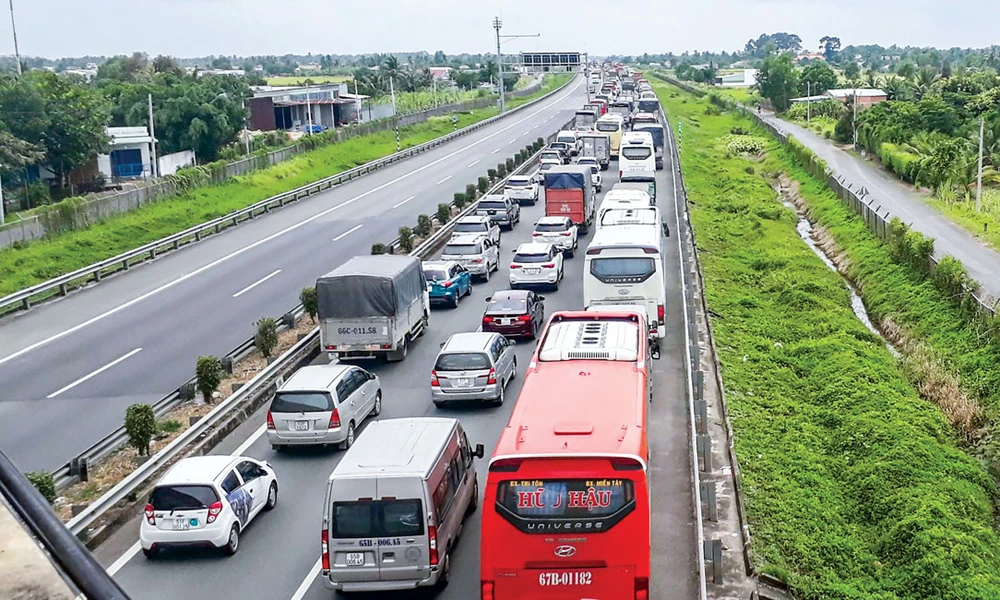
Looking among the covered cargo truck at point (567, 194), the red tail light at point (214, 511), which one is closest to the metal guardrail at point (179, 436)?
the red tail light at point (214, 511)

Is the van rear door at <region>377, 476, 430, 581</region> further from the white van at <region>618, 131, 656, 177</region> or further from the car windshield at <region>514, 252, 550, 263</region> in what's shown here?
the white van at <region>618, 131, 656, 177</region>

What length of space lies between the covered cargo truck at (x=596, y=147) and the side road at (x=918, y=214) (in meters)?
14.5

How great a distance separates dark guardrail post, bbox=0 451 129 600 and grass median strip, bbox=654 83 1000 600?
12.3 metres

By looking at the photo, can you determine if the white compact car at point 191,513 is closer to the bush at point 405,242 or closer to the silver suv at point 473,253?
the silver suv at point 473,253

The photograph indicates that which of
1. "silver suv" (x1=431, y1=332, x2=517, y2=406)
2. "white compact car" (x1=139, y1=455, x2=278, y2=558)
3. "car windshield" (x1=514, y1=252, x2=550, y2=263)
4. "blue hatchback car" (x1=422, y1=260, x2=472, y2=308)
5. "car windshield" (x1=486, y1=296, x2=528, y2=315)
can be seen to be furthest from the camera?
"car windshield" (x1=514, y1=252, x2=550, y2=263)

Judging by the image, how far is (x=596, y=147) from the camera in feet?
233

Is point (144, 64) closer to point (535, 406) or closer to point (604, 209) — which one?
point (604, 209)

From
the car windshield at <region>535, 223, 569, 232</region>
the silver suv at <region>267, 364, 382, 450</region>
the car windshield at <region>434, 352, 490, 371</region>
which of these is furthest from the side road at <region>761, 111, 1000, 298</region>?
the silver suv at <region>267, 364, 382, 450</region>

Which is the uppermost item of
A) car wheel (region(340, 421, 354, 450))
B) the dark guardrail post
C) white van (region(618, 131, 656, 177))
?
the dark guardrail post

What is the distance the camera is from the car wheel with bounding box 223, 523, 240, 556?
657 inches

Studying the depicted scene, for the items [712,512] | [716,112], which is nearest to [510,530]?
[712,512]

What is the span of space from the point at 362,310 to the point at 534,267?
9509 millimetres

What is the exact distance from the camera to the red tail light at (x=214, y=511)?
1638cm

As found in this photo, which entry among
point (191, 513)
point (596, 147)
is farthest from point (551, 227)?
point (596, 147)
